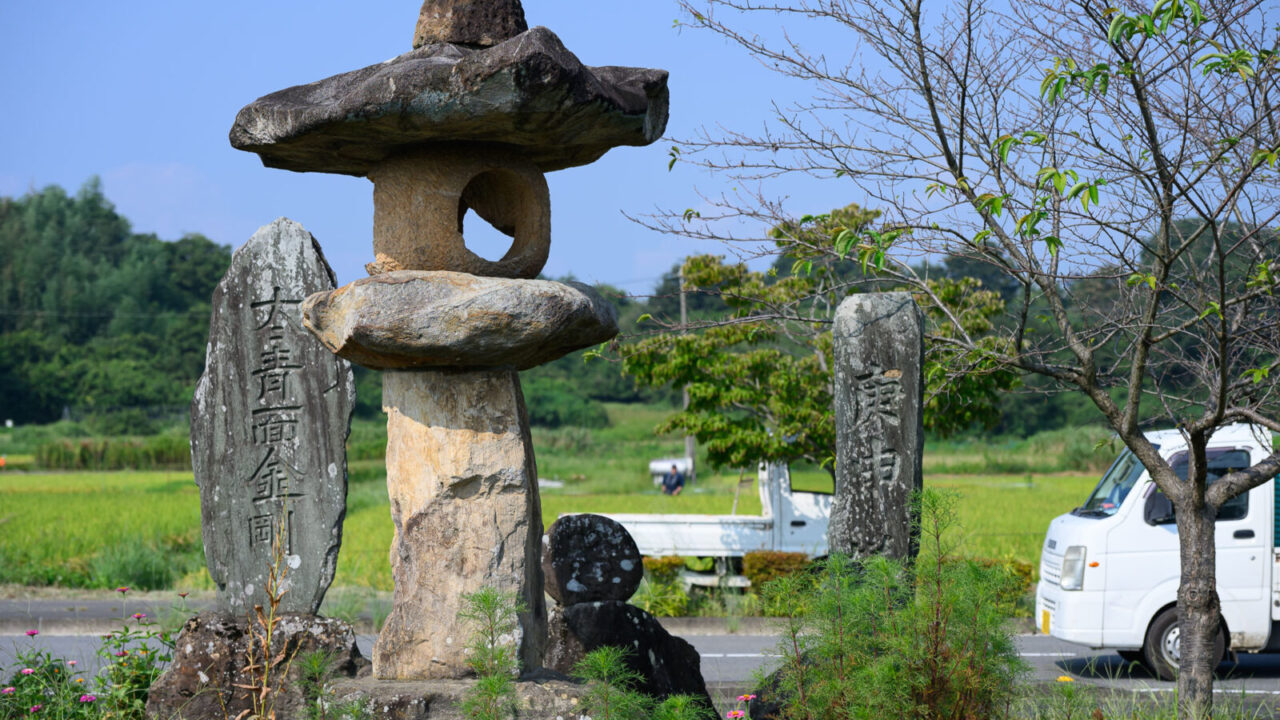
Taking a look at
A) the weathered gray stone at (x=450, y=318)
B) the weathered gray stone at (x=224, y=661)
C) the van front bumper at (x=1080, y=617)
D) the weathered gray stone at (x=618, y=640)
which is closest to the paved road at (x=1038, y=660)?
the van front bumper at (x=1080, y=617)

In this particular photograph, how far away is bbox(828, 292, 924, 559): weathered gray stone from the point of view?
670 centimetres

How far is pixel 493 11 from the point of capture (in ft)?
15.1

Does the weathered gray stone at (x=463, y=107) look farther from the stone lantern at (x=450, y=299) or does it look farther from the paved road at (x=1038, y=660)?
the paved road at (x=1038, y=660)

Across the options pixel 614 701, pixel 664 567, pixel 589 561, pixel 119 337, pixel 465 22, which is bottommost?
pixel 664 567

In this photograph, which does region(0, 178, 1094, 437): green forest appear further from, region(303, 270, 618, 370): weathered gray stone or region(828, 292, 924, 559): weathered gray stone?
region(303, 270, 618, 370): weathered gray stone

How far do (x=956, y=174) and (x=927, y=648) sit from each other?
2.28 m

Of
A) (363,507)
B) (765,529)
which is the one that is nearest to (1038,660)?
(765,529)

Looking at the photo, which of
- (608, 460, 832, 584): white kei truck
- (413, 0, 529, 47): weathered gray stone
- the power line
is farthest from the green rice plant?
the power line

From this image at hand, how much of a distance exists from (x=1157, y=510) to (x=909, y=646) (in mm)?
5271

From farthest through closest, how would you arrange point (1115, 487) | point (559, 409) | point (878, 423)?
point (559, 409) → point (1115, 487) → point (878, 423)

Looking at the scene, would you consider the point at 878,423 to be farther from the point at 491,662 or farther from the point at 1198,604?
the point at 491,662

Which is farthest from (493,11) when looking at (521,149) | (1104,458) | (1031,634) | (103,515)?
(1104,458)

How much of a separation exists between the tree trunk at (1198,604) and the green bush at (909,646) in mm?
1512

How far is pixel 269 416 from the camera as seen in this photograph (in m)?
6.63
